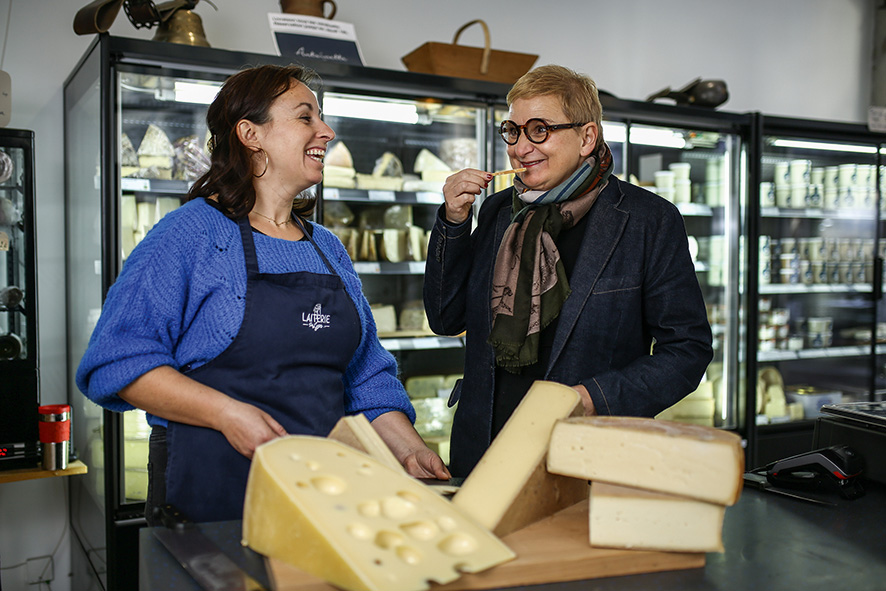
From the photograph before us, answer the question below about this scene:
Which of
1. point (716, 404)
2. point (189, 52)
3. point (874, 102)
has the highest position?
point (874, 102)

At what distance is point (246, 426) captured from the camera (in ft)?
4.56

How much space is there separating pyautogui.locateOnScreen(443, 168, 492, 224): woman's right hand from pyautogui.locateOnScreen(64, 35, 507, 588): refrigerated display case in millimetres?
1438

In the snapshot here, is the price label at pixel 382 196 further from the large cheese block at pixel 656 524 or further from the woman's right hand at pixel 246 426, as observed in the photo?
the large cheese block at pixel 656 524

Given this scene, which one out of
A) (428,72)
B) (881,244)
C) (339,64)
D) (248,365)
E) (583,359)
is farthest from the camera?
(881,244)

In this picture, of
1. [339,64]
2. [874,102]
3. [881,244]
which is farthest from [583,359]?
[874,102]

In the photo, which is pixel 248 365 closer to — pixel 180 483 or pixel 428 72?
pixel 180 483

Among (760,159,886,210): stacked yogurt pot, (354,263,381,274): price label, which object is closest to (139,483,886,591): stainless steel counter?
(354,263,381,274): price label

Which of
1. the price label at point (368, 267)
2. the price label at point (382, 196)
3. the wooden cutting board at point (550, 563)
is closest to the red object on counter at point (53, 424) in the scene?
the price label at point (368, 267)

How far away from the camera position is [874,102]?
5371 millimetres

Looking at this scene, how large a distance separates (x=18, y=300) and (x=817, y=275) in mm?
4364

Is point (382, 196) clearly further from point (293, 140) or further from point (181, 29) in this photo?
point (293, 140)

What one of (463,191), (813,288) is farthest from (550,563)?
(813,288)

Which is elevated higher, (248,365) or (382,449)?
(248,365)

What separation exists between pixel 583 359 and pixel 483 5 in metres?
3.05
